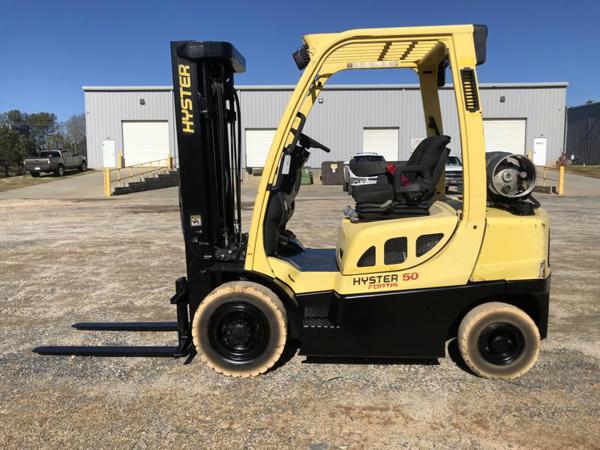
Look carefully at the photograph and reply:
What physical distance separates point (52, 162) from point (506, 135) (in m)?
32.3

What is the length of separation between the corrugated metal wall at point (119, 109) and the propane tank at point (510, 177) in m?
34.9

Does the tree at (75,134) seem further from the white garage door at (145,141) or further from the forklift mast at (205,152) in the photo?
the forklift mast at (205,152)

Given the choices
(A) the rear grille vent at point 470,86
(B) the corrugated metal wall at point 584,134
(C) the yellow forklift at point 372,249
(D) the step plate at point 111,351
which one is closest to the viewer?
(A) the rear grille vent at point 470,86

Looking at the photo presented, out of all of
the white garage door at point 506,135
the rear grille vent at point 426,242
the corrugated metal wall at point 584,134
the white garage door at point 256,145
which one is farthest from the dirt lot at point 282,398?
the corrugated metal wall at point 584,134

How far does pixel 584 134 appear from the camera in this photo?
50.1m

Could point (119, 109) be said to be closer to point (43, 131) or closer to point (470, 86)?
point (43, 131)

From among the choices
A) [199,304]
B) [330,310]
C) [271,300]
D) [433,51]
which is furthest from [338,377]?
[433,51]

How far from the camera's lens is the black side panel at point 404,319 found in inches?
144

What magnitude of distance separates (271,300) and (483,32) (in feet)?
8.15

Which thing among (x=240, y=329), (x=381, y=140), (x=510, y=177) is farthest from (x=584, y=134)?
(x=240, y=329)

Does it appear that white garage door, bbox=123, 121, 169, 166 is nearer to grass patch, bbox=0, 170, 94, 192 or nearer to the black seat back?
grass patch, bbox=0, 170, 94, 192

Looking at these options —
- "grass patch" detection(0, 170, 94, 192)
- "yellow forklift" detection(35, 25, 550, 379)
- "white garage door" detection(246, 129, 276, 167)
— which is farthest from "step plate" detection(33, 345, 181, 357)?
"white garage door" detection(246, 129, 276, 167)

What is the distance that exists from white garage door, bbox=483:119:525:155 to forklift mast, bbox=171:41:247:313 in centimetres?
3566

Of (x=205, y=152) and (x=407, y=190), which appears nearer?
(x=407, y=190)
